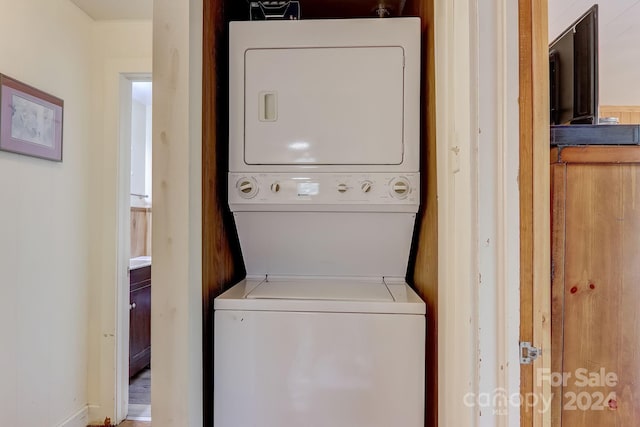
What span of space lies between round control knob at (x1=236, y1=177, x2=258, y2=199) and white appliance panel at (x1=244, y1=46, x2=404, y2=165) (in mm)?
71

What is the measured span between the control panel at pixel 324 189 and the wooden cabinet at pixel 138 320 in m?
1.88

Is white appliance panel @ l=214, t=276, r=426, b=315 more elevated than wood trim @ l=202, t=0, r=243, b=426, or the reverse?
wood trim @ l=202, t=0, r=243, b=426

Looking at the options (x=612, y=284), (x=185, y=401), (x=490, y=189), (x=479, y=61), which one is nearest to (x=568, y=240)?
(x=612, y=284)

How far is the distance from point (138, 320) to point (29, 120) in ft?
5.53

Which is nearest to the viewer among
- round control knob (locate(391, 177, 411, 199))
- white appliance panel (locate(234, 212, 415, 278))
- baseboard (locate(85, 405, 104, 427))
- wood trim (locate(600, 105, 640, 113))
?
round control knob (locate(391, 177, 411, 199))

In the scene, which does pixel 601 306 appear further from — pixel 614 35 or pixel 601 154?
pixel 614 35

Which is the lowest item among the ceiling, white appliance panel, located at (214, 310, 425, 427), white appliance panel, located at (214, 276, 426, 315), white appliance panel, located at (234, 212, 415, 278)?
white appliance panel, located at (214, 310, 425, 427)

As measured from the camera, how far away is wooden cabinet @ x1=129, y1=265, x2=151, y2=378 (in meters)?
2.78

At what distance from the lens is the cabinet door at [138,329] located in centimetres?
279

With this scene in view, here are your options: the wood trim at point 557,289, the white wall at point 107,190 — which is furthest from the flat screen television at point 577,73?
the white wall at point 107,190

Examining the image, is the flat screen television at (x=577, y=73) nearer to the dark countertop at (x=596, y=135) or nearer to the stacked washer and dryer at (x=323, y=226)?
the dark countertop at (x=596, y=135)

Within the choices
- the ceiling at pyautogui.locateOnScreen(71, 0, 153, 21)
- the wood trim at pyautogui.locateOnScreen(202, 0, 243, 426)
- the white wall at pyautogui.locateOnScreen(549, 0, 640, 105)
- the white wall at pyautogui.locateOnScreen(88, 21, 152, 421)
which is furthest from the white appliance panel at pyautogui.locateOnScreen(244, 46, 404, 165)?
the white wall at pyautogui.locateOnScreen(549, 0, 640, 105)

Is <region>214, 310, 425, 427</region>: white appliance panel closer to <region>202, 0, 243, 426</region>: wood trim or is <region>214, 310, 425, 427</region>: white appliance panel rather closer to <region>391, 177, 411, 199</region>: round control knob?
<region>202, 0, 243, 426</region>: wood trim

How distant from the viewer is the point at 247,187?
1355mm
